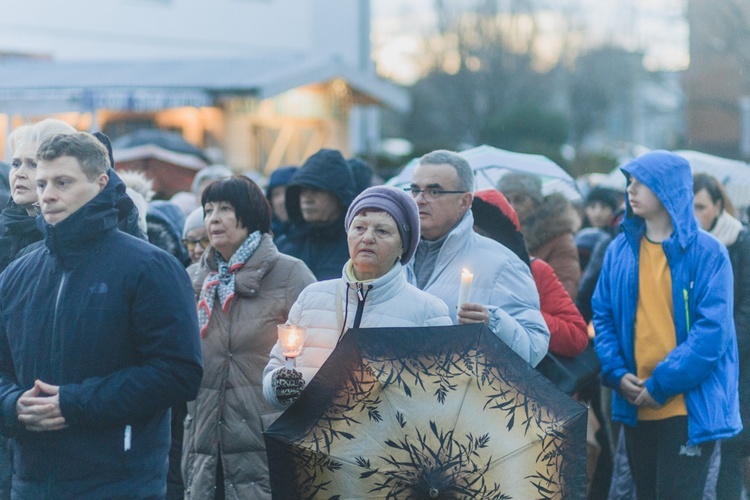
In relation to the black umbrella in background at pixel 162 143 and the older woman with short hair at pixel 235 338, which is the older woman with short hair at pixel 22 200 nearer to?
the older woman with short hair at pixel 235 338

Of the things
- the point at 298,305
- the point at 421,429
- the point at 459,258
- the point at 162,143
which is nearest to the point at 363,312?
the point at 298,305

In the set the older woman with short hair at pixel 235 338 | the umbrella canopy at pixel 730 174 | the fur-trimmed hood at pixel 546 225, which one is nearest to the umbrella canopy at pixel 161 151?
the umbrella canopy at pixel 730 174

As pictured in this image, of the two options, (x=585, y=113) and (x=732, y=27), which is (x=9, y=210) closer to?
(x=732, y=27)

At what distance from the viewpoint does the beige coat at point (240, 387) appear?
510 cm

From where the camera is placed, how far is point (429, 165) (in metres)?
5.00

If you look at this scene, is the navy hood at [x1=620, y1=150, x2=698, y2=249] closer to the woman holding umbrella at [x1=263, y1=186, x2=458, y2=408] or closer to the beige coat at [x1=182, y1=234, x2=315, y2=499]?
the woman holding umbrella at [x1=263, y1=186, x2=458, y2=408]

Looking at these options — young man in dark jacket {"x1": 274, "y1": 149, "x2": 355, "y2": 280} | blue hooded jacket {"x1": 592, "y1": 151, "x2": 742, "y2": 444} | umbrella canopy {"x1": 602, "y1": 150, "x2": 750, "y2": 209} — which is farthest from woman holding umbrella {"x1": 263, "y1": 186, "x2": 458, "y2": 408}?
umbrella canopy {"x1": 602, "y1": 150, "x2": 750, "y2": 209}

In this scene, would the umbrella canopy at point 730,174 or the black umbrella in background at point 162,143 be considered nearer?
the umbrella canopy at point 730,174

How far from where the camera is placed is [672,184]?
17.4ft

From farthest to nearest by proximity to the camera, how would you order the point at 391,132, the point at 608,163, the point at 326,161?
1. the point at 391,132
2. the point at 608,163
3. the point at 326,161

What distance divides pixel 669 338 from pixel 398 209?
1.85 m

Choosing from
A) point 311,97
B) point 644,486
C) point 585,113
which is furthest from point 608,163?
point 644,486

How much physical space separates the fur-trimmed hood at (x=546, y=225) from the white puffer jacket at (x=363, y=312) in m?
2.66

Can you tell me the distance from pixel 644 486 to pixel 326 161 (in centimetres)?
273
